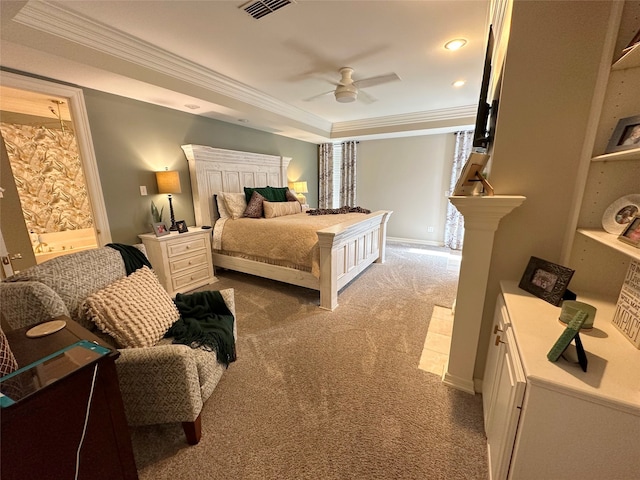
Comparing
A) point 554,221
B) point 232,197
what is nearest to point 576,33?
point 554,221

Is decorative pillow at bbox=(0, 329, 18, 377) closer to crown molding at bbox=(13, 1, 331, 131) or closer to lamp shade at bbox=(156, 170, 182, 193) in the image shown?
crown molding at bbox=(13, 1, 331, 131)

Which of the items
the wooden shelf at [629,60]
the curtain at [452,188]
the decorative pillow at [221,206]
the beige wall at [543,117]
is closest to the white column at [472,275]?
the beige wall at [543,117]

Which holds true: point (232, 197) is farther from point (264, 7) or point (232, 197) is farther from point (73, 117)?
point (264, 7)

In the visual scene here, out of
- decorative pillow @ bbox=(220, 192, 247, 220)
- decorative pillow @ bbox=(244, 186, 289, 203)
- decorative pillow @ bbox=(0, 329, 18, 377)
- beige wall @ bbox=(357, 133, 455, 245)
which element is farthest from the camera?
beige wall @ bbox=(357, 133, 455, 245)

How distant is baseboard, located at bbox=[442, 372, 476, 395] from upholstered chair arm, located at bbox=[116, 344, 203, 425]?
4.98 ft

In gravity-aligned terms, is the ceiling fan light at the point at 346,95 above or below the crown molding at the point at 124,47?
below

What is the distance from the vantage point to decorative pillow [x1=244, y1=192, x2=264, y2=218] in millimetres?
3658

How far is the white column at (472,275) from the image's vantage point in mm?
1310

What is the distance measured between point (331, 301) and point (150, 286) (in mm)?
1631

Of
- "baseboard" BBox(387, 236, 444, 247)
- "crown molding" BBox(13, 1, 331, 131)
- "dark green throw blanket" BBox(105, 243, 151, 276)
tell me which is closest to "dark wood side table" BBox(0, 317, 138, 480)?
"dark green throw blanket" BBox(105, 243, 151, 276)

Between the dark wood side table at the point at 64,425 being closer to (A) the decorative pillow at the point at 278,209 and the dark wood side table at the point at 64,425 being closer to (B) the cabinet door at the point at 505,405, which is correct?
(B) the cabinet door at the point at 505,405

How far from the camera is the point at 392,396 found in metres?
1.59

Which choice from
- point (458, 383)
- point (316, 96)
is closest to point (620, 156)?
point (458, 383)

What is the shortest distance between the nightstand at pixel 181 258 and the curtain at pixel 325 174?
3.44 metres
